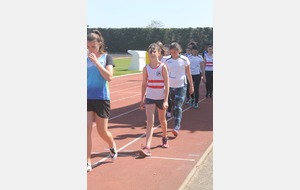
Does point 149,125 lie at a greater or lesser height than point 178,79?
lesser

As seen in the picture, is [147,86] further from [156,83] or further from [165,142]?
[165,142]

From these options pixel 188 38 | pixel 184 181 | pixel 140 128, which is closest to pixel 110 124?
pixel 140 128

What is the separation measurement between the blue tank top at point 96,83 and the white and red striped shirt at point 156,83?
1.38 metres

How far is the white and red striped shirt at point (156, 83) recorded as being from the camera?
20.0ft

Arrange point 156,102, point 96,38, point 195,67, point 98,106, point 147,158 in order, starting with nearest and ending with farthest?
point 96,38
point 98,106
point 147,158
point 156,102
point 195,67

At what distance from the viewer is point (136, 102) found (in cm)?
1234

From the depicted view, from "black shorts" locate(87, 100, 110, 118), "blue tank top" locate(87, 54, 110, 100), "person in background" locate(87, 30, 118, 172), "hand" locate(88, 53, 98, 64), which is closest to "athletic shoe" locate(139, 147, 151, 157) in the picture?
"person in background" locate(87, 30, 118, 172)

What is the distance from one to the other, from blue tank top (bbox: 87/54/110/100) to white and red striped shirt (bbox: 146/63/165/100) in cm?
138

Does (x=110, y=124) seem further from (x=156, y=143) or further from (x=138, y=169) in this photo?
(x=138, y=169)

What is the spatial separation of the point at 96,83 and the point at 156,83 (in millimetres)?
1564

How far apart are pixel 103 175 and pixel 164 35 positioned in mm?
45879

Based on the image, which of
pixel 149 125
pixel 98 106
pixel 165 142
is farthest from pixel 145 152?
pixel 98 106

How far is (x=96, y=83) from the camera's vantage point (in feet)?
15.7

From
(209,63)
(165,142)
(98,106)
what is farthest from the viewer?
(209,63)
